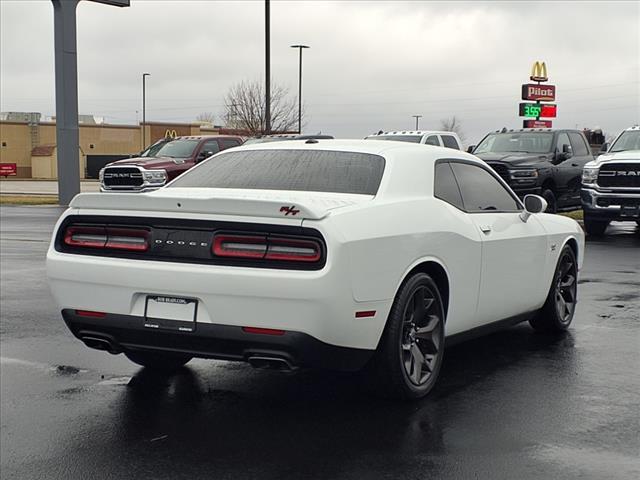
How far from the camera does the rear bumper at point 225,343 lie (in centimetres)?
486

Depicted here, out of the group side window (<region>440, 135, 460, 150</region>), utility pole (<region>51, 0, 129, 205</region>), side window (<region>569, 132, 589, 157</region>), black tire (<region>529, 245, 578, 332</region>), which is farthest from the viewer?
utility pole (<region>51, 0, 129, 205</region>)

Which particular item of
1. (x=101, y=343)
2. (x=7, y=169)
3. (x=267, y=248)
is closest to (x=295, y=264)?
(x=267, y=248)

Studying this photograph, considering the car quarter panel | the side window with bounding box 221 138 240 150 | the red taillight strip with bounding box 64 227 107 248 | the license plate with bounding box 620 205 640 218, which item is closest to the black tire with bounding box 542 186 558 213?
the license plate with bounding box 620 205 640 218

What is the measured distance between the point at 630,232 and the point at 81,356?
14.7m

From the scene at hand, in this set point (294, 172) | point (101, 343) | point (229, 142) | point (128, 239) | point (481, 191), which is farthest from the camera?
point (229, 142)

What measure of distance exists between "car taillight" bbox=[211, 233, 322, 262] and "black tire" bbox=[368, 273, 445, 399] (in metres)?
0.73

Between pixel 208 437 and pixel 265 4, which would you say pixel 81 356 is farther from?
pixel 265 4

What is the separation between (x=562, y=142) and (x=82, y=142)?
58.7 m

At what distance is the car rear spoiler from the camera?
15.9 feet

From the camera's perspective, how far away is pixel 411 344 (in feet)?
18.1

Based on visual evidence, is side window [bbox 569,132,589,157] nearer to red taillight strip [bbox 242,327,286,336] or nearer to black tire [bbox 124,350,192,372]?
black tire [bbox 124,350,192,372]

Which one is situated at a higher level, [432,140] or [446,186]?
[432,140]

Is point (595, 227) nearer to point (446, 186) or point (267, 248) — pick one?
point (446, 186)

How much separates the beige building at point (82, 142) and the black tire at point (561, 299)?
191 ft
